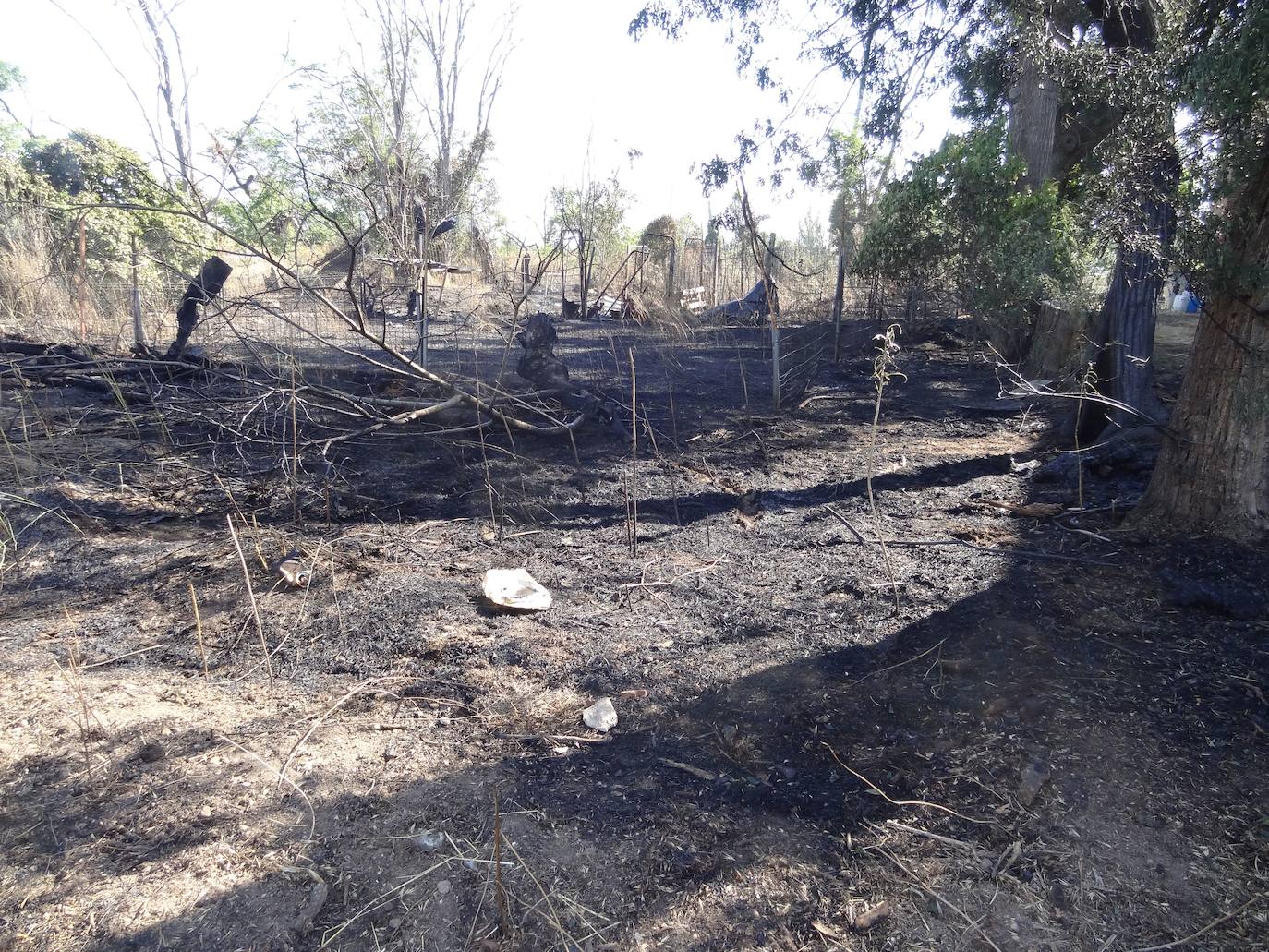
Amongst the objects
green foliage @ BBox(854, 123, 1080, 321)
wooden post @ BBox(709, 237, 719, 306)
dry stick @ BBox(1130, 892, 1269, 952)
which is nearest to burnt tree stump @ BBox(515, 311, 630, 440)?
green foliage @ BBox(854, 123, 1080, 321)

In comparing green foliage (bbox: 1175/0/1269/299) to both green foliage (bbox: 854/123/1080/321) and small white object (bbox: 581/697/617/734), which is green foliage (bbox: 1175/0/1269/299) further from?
small white object (bbox: 581/697/617/734)

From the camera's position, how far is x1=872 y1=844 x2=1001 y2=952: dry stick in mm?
1788

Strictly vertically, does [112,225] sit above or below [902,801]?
above

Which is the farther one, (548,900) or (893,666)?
(893,666)

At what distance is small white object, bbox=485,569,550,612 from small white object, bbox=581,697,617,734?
2.59 ft

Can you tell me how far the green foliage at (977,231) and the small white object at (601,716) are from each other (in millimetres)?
5688

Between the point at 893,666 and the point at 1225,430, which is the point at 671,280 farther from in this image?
the point at 893,666

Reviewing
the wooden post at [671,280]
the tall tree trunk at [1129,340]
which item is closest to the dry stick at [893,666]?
the tall tree trunk at [1129,340]

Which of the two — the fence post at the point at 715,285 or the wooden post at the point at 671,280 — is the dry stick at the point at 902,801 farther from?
the fence post at the point at 715,285

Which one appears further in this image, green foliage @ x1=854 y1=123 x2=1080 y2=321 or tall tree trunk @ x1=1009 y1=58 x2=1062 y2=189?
tall tree trunk @ x1=1009 y1=58 x2=1062 y2=189

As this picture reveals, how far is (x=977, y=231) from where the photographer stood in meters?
6.95

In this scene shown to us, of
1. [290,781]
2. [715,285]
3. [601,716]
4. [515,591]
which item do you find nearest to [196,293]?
[515,591]

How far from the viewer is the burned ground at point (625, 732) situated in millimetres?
1843

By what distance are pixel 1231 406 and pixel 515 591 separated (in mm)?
3541
